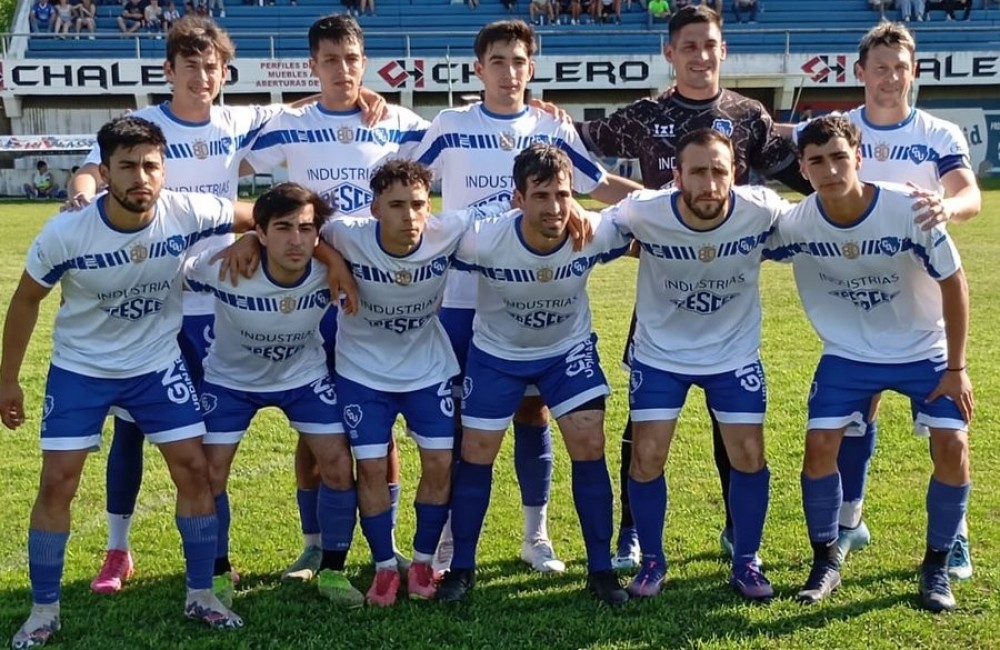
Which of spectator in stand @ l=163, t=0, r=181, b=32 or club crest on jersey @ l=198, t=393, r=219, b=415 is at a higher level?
spectator in stand @ l=163, t=0, r=181, b=32

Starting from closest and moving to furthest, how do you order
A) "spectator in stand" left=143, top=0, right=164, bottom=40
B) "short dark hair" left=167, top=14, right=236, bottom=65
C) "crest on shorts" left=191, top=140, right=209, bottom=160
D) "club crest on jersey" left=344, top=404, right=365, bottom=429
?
"club crest on jersey" left=344, top=404, right=365, bottom=429 → "short dark hair" left=167, top=14, right=236, bottom=65 → "crest on shorts" left=191, top=140, right=209, bottom=160 → "spectator in stand" left=143, top=0, right=164, bottom=40

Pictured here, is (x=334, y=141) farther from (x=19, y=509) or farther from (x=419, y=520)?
(x=19, y=509)

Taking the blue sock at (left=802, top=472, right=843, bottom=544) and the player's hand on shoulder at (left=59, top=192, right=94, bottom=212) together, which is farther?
the blue sock at (left=802, top=472, right=843, bottom=544)

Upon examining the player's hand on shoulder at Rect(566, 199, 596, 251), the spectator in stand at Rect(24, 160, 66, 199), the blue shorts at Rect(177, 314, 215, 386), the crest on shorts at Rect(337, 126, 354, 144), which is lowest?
the blue shorts at Rect(177, 314, 215, 386)

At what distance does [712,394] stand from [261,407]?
176 centimetres

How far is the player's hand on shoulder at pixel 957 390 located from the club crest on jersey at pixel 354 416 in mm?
2170

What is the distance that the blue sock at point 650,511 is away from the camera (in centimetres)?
397

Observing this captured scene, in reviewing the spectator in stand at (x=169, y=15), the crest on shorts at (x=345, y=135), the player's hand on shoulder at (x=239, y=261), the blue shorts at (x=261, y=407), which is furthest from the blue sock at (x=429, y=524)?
the spectator in stand at (x=169, y=15)

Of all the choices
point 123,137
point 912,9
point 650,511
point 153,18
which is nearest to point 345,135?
point 123,137

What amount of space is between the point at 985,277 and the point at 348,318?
30.3 ft

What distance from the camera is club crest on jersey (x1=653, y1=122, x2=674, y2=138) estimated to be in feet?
14.4

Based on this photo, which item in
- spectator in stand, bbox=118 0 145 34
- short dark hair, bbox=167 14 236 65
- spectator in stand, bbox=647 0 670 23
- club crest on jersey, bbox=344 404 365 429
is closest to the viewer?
club crest on jersey, bbox=344 404 365 429

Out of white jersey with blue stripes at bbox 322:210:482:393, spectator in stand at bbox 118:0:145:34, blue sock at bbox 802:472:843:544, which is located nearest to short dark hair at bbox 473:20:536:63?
white jersey with blue stripes at bbox 322:210:482:393

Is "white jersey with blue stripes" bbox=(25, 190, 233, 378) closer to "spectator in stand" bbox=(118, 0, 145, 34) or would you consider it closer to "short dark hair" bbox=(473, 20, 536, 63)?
"short dark hair" bbox=(473, 20, 536, 63)
